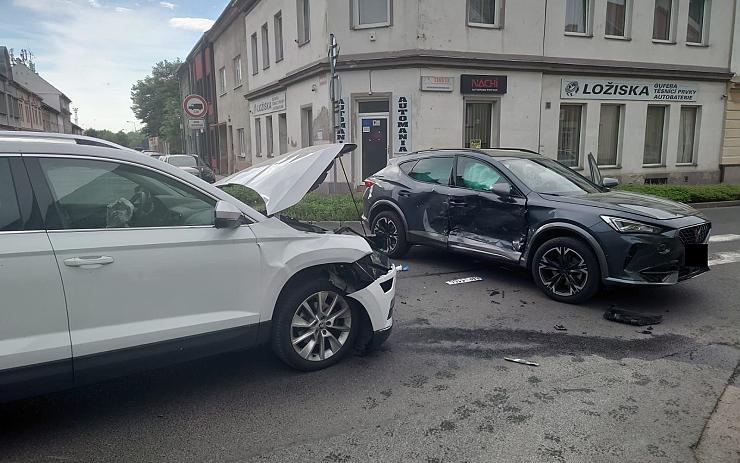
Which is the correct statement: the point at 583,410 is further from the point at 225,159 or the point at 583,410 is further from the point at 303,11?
the point at 225,159

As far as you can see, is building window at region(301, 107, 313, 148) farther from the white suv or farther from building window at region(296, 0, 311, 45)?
the white suv

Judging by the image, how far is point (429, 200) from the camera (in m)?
7.26

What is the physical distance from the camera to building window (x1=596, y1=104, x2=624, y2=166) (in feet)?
56.8

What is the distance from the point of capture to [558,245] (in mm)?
5742

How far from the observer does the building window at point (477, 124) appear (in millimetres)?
15172

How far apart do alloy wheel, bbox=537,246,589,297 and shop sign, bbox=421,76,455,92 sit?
940cm

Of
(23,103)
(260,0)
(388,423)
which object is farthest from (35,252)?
(23,103)

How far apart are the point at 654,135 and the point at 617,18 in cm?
431

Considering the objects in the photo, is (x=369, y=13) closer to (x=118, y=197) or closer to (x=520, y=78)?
(x=520, y=78)

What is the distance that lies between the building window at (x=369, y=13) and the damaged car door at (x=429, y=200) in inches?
337

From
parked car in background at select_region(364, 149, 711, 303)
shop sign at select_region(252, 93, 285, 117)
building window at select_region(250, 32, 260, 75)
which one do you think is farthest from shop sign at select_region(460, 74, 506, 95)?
building window at select_region(250, 32, 260, 75)

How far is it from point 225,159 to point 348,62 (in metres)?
19.5

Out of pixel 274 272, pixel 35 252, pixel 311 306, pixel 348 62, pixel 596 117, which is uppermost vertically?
pixel 348 62

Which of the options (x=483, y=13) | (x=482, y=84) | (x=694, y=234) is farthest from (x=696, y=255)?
(x=483, y=13)
